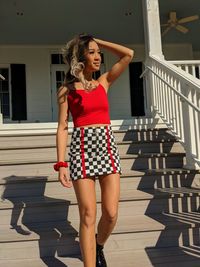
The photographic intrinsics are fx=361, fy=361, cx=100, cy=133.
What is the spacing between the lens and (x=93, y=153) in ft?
7.34

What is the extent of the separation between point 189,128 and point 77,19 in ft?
16.6

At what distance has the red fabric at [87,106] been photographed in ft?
7.27

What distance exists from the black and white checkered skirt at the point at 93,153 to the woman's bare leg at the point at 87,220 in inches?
3.5

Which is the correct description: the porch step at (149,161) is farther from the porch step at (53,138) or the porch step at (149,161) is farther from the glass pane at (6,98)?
the glass pane at (6,98)

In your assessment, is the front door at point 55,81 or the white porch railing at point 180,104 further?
the front door at point 55,81

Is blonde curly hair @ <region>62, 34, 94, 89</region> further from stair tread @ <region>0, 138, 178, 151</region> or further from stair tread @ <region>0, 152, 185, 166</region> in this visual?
stair tread @ <region>0, 138, 178, 151</region>

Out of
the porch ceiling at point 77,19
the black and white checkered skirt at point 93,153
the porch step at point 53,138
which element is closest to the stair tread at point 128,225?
the black and white checkered skirt at point 93,153

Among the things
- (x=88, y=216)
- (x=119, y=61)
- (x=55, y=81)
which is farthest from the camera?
(x=55, y=81)

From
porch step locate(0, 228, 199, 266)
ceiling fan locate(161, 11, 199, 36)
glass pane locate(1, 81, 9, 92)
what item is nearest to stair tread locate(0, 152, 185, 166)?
porch step locate(0, 228, 199, 266)

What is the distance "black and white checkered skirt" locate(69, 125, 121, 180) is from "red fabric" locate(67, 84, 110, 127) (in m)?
0.05

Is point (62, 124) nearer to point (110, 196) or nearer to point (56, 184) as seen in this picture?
point (110, 196)

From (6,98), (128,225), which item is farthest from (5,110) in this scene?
(128,225)

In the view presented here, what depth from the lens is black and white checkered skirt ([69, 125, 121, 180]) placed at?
7.18 feet

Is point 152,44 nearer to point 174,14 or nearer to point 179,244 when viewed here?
point 174,14
